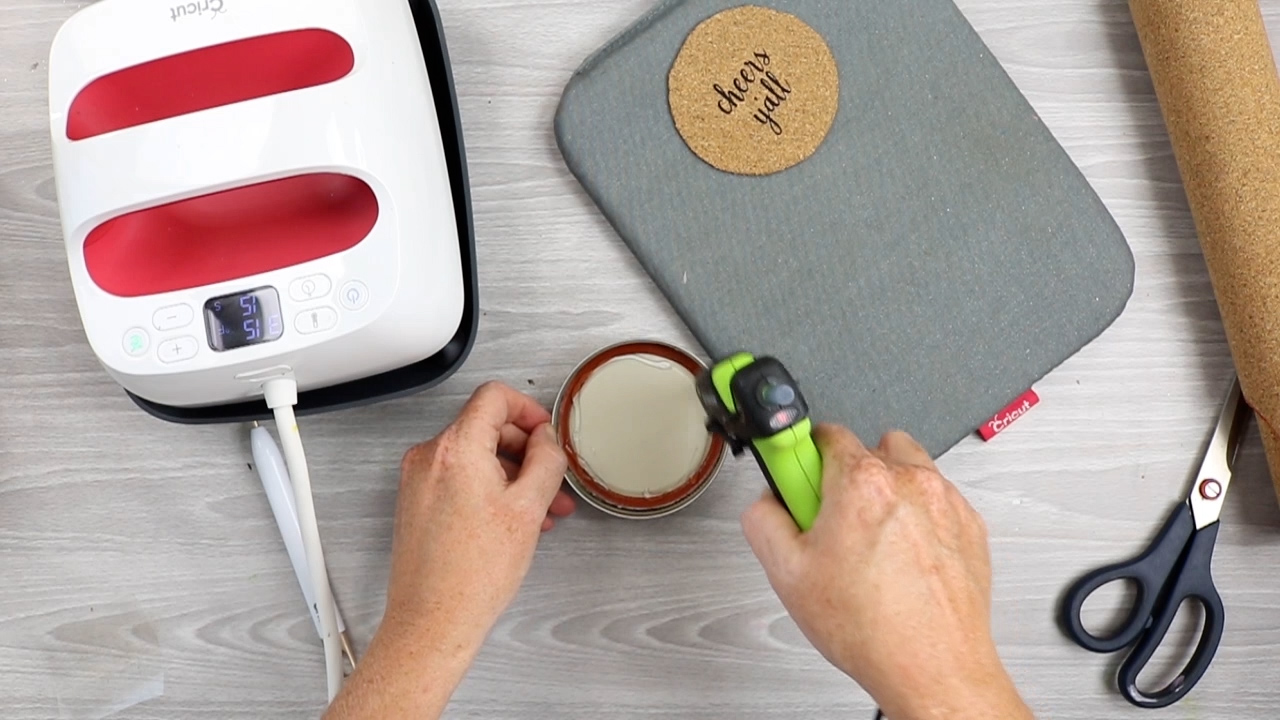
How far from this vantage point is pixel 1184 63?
2.01ft

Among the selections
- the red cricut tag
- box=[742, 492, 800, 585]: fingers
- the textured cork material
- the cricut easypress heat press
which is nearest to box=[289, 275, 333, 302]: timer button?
the cricut easypress heat press

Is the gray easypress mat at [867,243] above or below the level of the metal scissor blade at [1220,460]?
above

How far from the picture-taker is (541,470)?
Result: 21.7 inches

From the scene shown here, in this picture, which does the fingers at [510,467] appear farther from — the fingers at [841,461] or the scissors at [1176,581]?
the scissors at [1176,581]

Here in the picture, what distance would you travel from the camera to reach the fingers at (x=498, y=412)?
0.55m

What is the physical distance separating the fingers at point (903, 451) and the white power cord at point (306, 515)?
0.36 meters

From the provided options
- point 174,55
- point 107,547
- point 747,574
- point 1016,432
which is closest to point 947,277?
point 1016,432

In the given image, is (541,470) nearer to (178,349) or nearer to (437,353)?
(437,353)

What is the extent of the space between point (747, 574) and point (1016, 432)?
0.73 ft

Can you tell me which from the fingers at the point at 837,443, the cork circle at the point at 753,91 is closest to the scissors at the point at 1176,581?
the fingers at the point at 837,443

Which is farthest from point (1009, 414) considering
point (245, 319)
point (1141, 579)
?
point (245, 319)

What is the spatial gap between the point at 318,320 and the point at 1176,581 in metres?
0.61

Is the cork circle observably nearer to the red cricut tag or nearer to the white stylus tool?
the red cricut tag

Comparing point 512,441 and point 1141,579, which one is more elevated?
point 512,441
